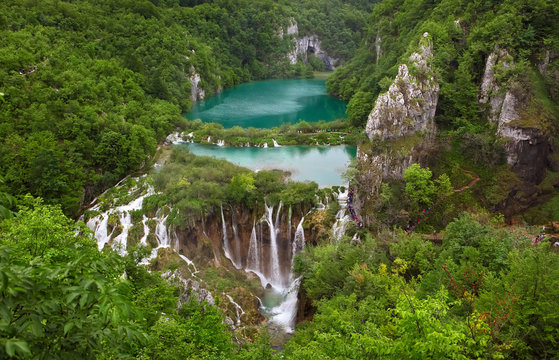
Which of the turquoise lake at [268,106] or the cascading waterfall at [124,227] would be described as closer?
the cascading waterfall at [124,227]

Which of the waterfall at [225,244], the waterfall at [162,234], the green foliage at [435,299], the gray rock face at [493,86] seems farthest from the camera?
the gray rock face at [493,86]

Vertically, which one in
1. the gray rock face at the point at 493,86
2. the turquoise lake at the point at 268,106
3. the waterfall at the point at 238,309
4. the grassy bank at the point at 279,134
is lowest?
the waterfall at the point at 238,309

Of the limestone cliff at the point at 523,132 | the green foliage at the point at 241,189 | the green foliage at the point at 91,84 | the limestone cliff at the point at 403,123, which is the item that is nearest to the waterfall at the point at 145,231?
the green foliage at the point at 91,84

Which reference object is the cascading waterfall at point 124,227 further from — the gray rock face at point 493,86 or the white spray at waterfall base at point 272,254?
the gray rock face at point 493,86

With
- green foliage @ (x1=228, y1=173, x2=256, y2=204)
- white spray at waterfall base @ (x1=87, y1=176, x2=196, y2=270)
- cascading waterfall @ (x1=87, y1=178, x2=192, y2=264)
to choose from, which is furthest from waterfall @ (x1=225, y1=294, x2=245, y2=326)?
green foliage @ (x1=228, y1=173, x2=256, y2=204)

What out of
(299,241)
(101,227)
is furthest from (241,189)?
(101,227)

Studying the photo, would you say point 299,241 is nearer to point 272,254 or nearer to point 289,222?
point 289,222
